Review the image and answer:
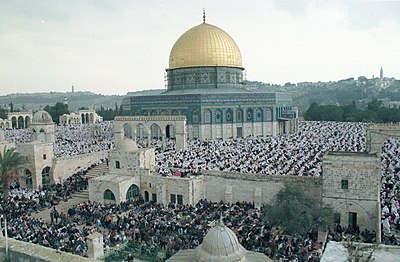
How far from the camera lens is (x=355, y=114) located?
57.2m

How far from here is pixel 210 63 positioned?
133ft

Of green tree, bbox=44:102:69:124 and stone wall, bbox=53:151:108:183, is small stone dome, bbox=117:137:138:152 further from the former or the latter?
green tree, bbox=44:102:69:124

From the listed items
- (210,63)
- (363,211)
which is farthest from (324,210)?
(210,63)

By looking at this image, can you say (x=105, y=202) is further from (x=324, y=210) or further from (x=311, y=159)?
(x=311, y=159)

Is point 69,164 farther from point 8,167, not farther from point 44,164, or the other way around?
point 8,167

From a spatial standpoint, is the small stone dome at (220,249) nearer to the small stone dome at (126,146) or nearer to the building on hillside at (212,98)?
the small stone dome at (126,146)

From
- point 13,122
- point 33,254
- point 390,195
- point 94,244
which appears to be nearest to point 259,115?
point 390,195

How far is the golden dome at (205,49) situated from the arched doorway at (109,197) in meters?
24.0

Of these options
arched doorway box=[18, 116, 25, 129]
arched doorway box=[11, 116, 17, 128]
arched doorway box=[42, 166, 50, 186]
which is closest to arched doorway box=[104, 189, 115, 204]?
arched doorway box=[42, 166, 50, 186]

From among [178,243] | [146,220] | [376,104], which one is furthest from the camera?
[376,104]

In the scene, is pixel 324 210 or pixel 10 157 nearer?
pixel 324 210

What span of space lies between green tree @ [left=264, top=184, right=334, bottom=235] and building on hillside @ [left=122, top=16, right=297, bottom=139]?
72.5 feet

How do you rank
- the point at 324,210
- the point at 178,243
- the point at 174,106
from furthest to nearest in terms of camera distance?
the point at 174,106
the point at 324,210
the point at 178,243

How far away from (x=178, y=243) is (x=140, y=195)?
7.79m
